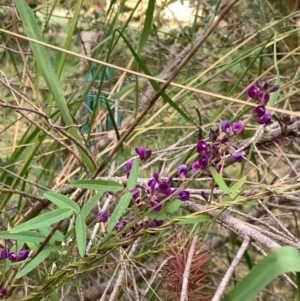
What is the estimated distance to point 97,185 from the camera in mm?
388

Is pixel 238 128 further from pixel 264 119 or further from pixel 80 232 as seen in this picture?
pixel 80 232

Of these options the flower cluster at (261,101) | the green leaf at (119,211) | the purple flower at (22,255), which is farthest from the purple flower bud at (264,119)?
the purple flower at (22,255)

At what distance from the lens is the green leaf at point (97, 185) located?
0.38 meters

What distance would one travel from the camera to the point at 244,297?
0.30m

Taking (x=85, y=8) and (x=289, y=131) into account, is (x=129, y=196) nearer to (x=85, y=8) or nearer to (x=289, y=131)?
(x=289, y=131)

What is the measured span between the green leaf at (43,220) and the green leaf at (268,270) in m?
0.14

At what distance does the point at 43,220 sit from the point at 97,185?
44 millimetres

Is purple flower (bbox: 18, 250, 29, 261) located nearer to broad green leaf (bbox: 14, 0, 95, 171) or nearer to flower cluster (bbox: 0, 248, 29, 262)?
flower cluster (bbox: 0, 248, 29, 262)

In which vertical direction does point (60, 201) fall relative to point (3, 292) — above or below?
above

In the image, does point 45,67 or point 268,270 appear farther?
point 45,67

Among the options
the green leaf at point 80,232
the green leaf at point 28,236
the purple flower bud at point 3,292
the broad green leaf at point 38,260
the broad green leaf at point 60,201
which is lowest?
the purple flower bud at point 3,292

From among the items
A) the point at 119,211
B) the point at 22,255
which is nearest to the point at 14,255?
the point at 22,255

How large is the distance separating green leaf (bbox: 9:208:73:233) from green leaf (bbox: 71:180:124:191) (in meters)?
0.02

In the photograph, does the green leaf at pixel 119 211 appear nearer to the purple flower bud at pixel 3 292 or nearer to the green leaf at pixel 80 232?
the green leaf at pixel 80 232
